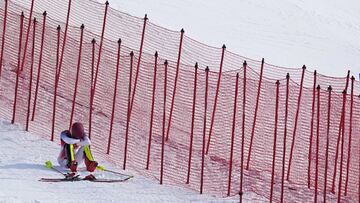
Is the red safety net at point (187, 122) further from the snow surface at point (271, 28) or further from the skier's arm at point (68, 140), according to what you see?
the snow surface at point (271, 28)

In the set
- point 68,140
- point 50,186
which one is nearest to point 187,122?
point 68,140

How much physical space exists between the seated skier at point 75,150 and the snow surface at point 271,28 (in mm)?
13189

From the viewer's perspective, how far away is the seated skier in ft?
40.2

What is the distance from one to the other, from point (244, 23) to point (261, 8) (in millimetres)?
2163

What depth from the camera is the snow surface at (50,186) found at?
11258mm

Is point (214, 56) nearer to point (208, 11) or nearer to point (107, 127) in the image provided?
point (208, 11)

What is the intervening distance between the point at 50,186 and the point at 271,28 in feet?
58.6

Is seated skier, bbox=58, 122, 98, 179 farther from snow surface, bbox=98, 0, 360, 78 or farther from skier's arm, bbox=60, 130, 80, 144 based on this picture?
snow surface, bbox=98, 0, 360, 78

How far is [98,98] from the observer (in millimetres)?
15469

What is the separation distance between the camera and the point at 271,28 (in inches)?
1127

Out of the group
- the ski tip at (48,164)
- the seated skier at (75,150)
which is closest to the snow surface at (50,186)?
the ski tip at (48,164)

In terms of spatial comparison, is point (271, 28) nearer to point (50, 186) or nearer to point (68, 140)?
point (68, 140)

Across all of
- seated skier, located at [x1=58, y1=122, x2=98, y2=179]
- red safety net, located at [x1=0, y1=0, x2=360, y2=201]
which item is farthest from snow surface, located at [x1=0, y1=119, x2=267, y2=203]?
red safety net, located at [x1=0, y1=0, x2=360, y2=201]

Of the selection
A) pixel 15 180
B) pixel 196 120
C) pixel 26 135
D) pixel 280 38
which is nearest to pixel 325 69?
pixel 280 38
